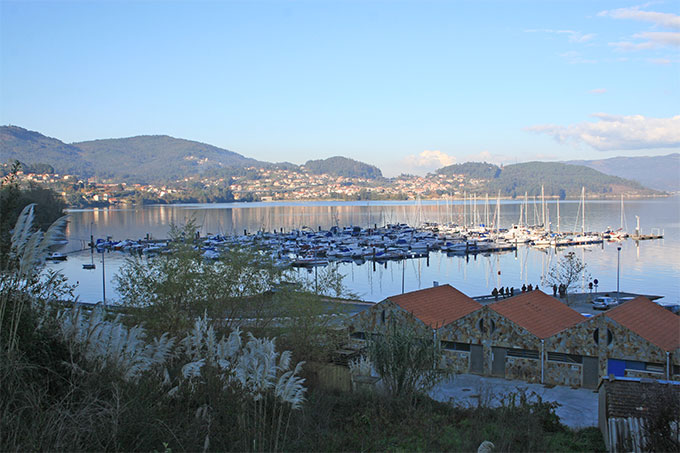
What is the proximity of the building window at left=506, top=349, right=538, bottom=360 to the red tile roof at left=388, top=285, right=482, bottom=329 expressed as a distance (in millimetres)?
1656

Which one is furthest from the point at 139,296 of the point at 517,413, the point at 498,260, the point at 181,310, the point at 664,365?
the point at 498,260

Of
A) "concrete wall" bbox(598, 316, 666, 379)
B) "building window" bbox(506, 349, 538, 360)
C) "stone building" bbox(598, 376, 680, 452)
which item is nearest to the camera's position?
"stone building" bbox(598, 376, 680, 452)

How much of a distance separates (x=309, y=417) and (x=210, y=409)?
1.59 m

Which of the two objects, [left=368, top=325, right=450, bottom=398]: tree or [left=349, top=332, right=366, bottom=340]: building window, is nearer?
[left=368, top=325, right=450, bottom=398]: tree

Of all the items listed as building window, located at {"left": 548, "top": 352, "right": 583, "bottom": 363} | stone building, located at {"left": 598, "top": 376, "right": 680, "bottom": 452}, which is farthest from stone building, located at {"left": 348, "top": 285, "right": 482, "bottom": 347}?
stone building, located at {"left": 598, "top": 376, "right": 680, "bottom": 452}

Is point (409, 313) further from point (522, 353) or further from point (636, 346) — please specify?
point (636, 346)

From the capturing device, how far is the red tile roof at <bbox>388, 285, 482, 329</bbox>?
644 inches

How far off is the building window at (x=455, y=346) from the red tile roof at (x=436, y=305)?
21.7 inches

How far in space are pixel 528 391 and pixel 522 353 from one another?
1.53m

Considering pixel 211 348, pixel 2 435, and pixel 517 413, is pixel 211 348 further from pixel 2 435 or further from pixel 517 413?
pixel 517 413

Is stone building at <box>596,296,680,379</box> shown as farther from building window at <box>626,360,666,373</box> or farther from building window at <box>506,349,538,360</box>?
building window at <box>506,349,538,360</box>

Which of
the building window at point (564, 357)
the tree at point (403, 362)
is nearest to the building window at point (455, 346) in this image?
the building window at point (564, 357)

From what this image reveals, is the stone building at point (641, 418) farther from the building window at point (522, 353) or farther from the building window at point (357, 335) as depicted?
the building window at point (357, 335)

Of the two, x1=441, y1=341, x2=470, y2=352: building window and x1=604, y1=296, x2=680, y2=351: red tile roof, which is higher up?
x1=604, y1=296, x2=680, y2=351: red tile roof
